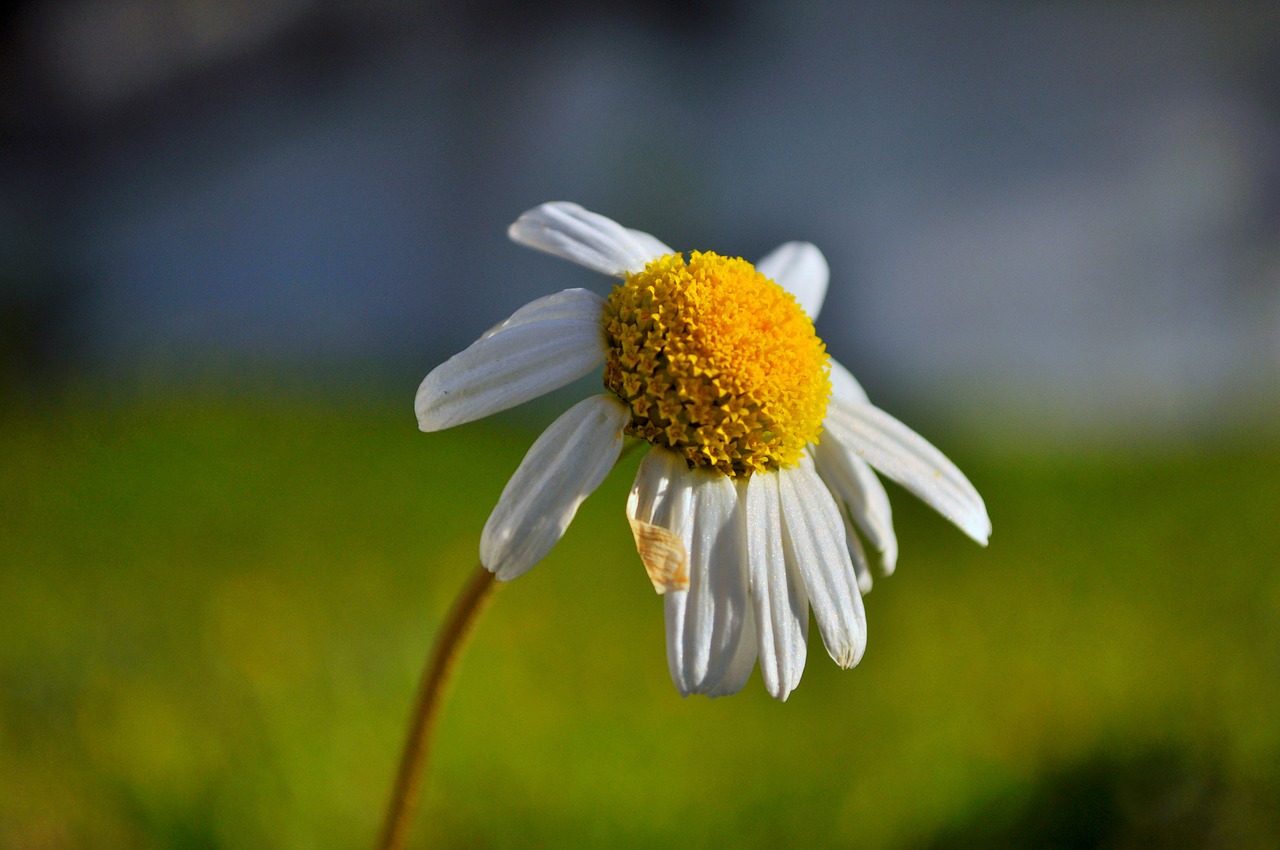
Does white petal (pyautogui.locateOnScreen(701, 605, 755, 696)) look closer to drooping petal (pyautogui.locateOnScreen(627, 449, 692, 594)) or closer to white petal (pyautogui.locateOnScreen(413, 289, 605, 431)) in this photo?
drooping petal (pyautogui.locateOnScreen(627, 449, 692, 594))

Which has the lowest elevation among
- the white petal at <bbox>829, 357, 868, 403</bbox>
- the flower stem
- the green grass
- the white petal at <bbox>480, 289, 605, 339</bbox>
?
the green grass

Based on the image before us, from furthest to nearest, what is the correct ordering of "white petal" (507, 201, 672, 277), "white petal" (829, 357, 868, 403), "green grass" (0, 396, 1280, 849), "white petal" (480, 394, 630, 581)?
"green grass" (0, 396, 1280, 849), "white petal" (829, 357, 868, 403), "white petal" (507, 201, 672, 277), "white petal" (480, 394, 630, 581)

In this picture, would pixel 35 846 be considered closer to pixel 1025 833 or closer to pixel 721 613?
pixel 721 613

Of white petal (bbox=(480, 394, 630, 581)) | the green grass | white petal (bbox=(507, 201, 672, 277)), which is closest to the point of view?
white petal (bbox=(480, 394, 630, 581))

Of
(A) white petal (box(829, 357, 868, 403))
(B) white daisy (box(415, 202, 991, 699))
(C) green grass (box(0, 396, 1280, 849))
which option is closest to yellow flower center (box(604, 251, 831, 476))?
(B) white daisy (box(415, 202, 991, 699))

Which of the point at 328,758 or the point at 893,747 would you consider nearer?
the point at 328,758

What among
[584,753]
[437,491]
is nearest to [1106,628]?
[584,753]

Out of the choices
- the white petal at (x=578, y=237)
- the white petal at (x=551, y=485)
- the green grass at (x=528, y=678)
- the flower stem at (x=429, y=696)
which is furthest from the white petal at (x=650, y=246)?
the green grass at (x=528, y=678)

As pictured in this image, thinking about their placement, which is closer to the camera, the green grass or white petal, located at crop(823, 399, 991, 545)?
white petal, located at crop(823, 399, 991, 545)
